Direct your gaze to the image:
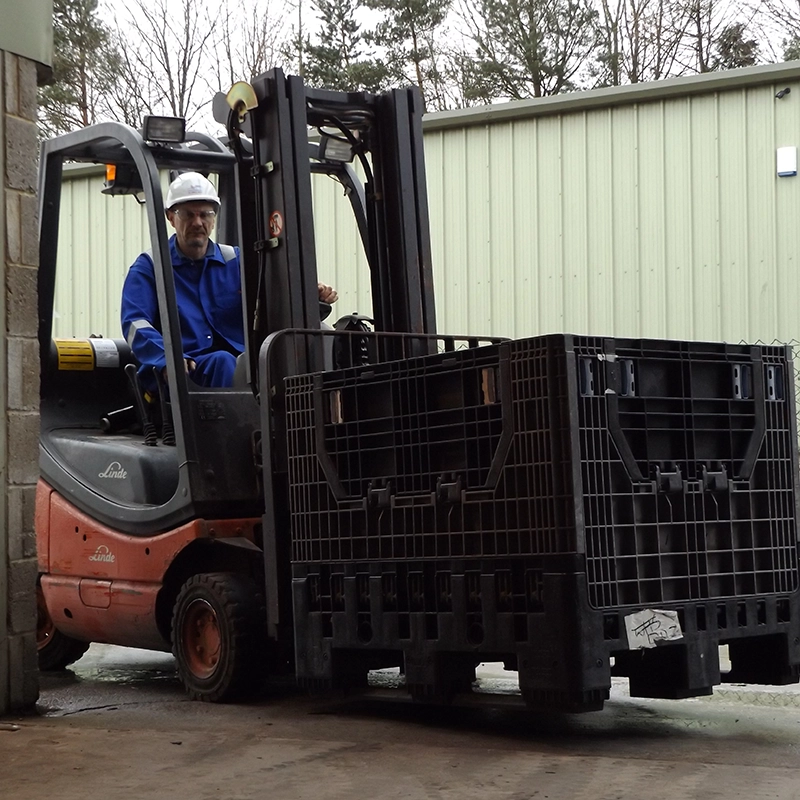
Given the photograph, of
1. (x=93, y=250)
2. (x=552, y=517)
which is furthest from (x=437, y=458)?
(x=93, y=250)

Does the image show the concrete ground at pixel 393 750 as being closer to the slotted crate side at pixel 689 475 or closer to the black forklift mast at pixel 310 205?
the slotted crate side at pixel 689 475

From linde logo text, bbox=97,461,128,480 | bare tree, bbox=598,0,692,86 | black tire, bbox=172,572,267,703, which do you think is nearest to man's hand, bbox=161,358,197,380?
linde logo text, bbox=97,461,128,480

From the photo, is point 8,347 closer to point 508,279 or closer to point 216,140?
point 216,140

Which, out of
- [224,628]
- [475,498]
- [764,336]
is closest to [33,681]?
[224,628]

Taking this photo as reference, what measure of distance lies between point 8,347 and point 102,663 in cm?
292

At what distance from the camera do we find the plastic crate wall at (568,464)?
15.2 feet

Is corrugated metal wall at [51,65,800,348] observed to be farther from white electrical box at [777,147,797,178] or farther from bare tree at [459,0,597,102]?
bare tree at [459,0,597,102]

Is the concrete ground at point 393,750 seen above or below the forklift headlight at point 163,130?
below

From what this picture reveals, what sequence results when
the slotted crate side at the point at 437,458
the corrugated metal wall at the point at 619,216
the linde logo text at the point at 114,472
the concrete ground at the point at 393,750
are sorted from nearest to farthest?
the concrete ground at the point at 393,750, the slotted crate side at the point at 437,458, the linde logo text at the point at 114,472, the corrugated metal wall at the point at 619,216

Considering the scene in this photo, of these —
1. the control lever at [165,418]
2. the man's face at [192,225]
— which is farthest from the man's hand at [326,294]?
the control lever at [165,418]

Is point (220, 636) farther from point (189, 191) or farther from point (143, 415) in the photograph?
point (189, 191)

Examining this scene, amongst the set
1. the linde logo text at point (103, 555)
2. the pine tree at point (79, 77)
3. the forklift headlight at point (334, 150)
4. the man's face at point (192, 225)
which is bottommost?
the linde logo text at point (103, 555)

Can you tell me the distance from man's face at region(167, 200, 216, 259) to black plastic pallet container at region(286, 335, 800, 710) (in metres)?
1.42

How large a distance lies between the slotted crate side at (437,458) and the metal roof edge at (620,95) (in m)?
6.84
